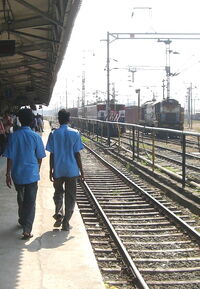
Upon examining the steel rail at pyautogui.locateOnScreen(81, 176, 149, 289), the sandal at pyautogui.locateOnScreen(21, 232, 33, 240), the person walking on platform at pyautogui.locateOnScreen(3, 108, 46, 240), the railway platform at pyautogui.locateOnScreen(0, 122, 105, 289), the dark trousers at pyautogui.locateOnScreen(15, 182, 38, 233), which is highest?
the person walking on platform at pyautogui.locateOnScreen(3, 108, 46, 240)

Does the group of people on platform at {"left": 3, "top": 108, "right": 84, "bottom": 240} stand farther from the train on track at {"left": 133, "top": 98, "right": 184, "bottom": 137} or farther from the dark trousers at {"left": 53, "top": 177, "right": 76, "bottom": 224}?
the train on track at {"left": 133, "top": 98, "right": 184, "bottom": 137}

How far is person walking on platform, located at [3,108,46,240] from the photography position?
19.8ft

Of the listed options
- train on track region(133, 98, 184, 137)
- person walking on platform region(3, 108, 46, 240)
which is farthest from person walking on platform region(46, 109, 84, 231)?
train on track region(133, 98, 184, 137)

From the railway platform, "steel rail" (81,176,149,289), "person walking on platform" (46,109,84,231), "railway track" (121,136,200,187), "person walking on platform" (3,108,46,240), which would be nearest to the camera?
the railway platform

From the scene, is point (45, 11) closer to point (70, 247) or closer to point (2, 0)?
point (2, 0)

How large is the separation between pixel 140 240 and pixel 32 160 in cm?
227

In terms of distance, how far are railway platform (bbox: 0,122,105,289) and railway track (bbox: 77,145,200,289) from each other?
0.34 meters

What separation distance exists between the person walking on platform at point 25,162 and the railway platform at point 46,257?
14.4 inches

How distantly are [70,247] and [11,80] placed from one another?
17380 mm

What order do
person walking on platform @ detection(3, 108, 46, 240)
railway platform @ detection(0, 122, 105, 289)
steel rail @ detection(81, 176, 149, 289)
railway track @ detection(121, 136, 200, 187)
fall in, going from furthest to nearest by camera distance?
1. railway track @ detection(121, 136, 200, 187)
2. person walking on platform @ detection(3, 108, 46, 240)
3. steel rail @ detection(81, 176, 149, 289)
4. railway platform @ detection(0, 122, 105, 289)

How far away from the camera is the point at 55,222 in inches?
272

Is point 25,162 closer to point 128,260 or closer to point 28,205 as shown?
point 28,205

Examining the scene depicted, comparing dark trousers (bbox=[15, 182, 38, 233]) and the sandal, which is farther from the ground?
dark trousers (bbox=[15, 182, 38, 233])

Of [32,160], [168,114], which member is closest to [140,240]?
[32,160]
